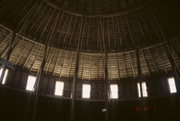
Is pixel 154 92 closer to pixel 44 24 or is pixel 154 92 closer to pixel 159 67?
pixel 159 67

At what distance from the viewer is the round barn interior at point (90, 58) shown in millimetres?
24250

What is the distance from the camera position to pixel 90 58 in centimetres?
2886

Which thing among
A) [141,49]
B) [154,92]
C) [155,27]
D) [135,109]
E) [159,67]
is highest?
[155,27]

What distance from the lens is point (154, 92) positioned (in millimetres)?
26516

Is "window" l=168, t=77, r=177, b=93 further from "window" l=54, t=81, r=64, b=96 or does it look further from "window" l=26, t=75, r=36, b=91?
"window" l=26, t=75, r=36, b=91

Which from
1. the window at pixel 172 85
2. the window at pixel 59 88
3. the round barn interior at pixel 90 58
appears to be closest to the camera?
the round barn interior at pixel 90 58

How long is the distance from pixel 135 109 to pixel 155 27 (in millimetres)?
10852

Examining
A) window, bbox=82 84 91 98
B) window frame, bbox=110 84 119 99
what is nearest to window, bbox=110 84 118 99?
window frame, bbox=110 84 119 99

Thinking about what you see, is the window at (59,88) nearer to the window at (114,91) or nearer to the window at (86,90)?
the window at (86,90)

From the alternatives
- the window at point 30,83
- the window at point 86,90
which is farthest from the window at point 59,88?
the window at point 30,83

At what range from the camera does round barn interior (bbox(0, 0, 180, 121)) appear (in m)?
24.2

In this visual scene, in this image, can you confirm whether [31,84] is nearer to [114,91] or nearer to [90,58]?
[90,58]

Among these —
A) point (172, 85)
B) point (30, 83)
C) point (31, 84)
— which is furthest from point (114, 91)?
point (30, 83)

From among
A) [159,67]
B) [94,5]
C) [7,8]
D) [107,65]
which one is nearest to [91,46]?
[107,65]
